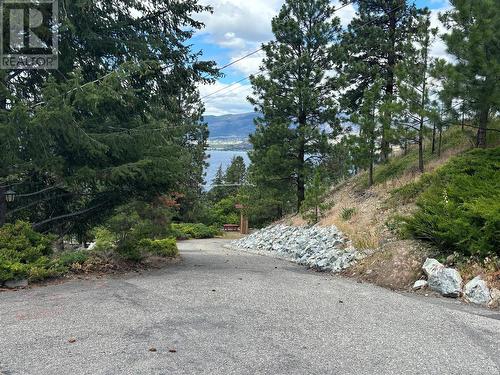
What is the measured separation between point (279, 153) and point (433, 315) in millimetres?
14437

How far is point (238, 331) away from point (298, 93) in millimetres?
15904

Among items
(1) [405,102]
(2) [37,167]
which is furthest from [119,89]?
(1) [405,102]

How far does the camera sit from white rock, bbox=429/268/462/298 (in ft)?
22.8

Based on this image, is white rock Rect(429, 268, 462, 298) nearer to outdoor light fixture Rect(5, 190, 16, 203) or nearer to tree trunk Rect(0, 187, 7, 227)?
outdoor light fixture Rect(5, 190, 16, 203)

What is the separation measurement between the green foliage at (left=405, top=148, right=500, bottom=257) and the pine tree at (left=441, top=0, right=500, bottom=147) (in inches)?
52.3

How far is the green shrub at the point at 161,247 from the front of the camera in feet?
34.5

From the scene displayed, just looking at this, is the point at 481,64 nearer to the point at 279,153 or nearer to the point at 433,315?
the point at 433,315

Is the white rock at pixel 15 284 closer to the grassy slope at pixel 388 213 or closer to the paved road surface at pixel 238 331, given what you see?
the paved road surface at pixel 238 331

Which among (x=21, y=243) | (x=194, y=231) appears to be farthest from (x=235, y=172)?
(x=21, y=243)

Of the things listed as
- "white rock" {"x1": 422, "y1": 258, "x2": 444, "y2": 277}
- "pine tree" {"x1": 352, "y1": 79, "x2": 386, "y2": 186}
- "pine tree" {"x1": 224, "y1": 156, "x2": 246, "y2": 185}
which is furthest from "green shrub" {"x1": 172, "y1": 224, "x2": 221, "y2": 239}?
"white rock" {"x1": 422, "y1": 258, "x2": 444, "y2": 277}

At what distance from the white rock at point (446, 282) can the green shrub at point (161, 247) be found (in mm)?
6017

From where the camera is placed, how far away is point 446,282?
7.07 metres

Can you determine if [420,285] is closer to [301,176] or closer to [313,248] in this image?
[313,248]

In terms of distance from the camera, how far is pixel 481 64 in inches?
359
